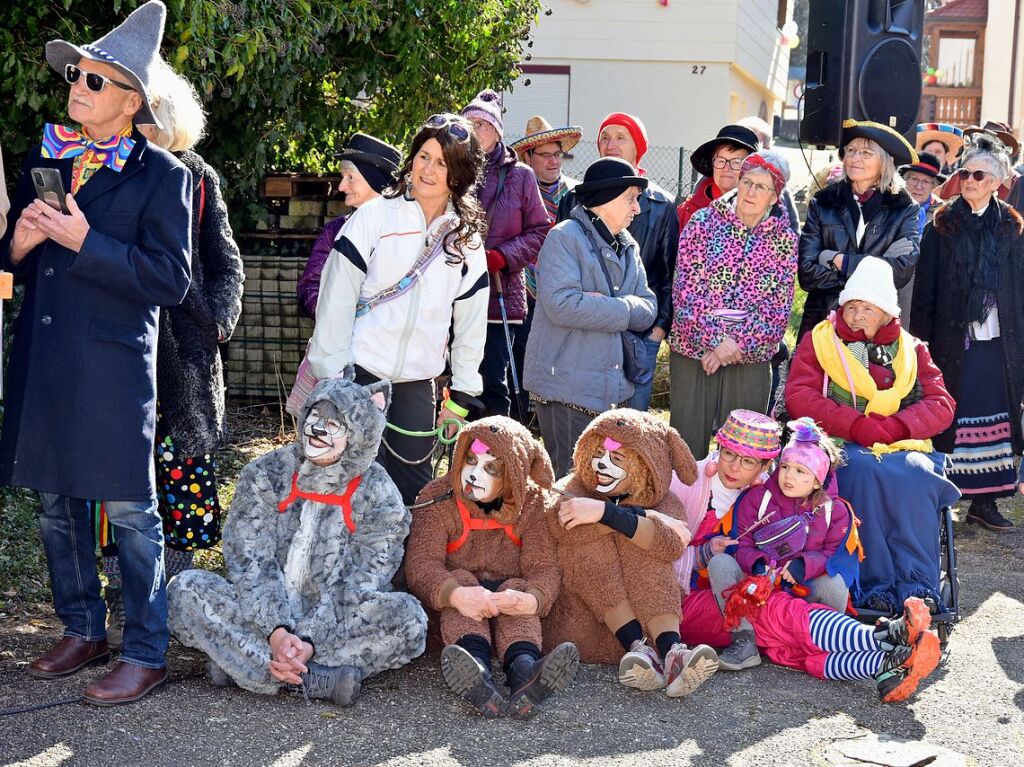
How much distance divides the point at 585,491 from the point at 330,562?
1.04 meters

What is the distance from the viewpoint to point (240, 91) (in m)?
7.34

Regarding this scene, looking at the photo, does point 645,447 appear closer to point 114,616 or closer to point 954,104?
point 114,616

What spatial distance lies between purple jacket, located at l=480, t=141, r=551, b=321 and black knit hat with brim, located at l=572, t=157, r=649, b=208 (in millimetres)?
1112

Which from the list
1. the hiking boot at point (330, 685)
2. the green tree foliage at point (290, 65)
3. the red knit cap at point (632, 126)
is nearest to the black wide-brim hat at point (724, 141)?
the red knit cap at point (632, 126)

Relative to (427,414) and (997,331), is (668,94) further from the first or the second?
(427,414)

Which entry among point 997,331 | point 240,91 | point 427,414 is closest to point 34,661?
point 427,414

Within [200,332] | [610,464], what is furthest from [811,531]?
[200,332]

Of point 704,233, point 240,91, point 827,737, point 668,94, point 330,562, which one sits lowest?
point 827,737

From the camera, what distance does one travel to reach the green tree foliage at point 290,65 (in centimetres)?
642

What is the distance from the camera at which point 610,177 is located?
5676 mm

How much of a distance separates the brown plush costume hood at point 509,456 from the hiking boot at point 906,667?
139cm

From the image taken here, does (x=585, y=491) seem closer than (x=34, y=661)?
No

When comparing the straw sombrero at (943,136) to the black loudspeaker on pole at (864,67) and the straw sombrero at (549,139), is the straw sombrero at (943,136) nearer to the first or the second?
the black loudspeaker on pole at (864,67)

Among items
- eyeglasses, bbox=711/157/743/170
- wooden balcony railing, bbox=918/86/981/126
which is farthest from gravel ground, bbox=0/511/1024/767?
wooden balcony railing, bbox=918/86/981/126
